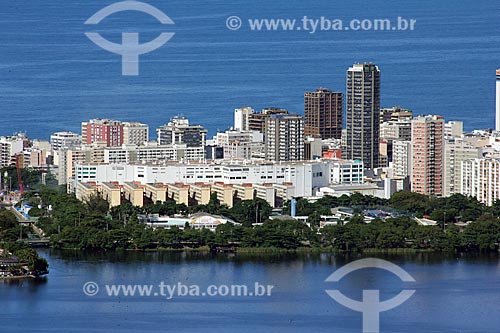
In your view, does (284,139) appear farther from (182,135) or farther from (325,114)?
(325,114)

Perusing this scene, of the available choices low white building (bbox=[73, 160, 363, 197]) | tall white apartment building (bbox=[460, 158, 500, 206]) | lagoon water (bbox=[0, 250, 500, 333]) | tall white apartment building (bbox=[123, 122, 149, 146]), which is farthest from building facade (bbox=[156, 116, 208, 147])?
lagoon water (bbox=[0, 250, 500, 333])

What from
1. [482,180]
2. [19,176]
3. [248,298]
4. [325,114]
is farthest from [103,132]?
[248,298]

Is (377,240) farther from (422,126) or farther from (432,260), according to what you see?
(422,126)

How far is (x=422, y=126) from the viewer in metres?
16.9

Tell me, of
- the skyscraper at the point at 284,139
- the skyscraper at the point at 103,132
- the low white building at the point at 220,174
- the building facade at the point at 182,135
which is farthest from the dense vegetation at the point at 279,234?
the skyscraper at the point at 103,132

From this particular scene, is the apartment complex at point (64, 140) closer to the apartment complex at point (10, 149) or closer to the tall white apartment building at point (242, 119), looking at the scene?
the apartment complex at point (10, 149)

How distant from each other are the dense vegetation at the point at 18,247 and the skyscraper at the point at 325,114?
18.6 ft

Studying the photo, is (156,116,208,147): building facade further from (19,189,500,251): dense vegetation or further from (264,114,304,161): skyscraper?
(19,189,500,251): dense vegetation

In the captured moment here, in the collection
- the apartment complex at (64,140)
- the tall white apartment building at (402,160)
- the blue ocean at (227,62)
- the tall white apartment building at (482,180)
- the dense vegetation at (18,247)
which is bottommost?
the dense vegetation at (18,247)

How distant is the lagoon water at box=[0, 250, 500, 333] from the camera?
35.7ft

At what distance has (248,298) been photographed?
11703 millimetres

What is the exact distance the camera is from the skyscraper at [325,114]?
1966 centimetres

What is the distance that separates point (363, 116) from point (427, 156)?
4.84 ft

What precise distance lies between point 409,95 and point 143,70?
4292 millimetres
